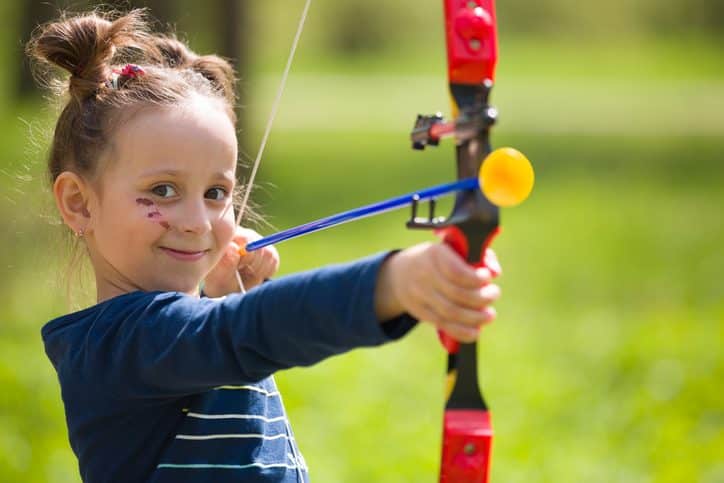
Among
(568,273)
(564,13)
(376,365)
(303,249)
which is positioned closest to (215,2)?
(303,249)

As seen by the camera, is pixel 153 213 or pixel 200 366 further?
pixel 153 213

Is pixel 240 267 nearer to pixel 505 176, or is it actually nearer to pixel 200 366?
pixel 200 366

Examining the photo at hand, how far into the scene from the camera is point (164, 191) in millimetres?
2312

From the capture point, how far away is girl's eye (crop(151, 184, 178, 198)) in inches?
Result: 90.7

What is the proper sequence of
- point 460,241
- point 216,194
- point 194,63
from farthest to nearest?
point 194,63
point 216,194
point 460,241

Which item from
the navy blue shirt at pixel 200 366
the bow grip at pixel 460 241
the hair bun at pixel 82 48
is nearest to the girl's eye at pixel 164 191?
the navy blue shirt at pixel 200 366

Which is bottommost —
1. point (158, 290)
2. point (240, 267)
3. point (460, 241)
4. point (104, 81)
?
point (240, 267)

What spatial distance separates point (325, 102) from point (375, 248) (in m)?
19.0

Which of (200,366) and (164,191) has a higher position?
(164,191)

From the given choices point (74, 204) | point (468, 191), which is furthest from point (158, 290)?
point (468, 191)

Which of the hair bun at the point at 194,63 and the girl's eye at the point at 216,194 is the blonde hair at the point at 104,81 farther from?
the girl's eye at the point at 216,194

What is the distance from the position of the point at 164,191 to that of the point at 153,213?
5 cm

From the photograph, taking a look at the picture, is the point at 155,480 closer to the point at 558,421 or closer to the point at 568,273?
the point at 558,421

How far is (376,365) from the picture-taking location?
264 inches
